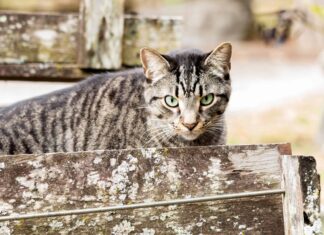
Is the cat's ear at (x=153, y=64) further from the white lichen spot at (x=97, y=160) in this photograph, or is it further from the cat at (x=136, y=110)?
the white lichen spot at (x=97, y=160)

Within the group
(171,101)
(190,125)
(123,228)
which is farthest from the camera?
(171,101)

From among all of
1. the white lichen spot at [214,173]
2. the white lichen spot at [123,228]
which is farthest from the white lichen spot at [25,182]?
the white lichen spot at [214,173]

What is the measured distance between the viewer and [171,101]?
3.64 metres

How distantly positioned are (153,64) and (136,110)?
1.19 feet

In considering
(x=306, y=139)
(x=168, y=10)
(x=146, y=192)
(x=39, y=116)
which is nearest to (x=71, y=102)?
(x=39, y=116)

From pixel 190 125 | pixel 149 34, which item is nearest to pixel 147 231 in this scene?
pixel 190 125

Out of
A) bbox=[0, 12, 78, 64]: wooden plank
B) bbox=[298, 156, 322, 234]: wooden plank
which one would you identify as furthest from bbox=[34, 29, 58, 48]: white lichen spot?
bbox=[298, 156, 322, 234]: wooden plank

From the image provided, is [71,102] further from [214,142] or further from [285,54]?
[285,54]

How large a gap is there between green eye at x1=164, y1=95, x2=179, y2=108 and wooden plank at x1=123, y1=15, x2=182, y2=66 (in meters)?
1.26

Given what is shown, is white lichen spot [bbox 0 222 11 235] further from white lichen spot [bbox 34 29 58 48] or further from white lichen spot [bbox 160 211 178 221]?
white lichen spot [bbox 34 29 58 48]

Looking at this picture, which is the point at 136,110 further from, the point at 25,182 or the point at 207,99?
the point at 25,182

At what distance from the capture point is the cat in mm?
3602

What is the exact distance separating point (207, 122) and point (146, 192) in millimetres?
1009

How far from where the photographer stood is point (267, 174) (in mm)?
2756
